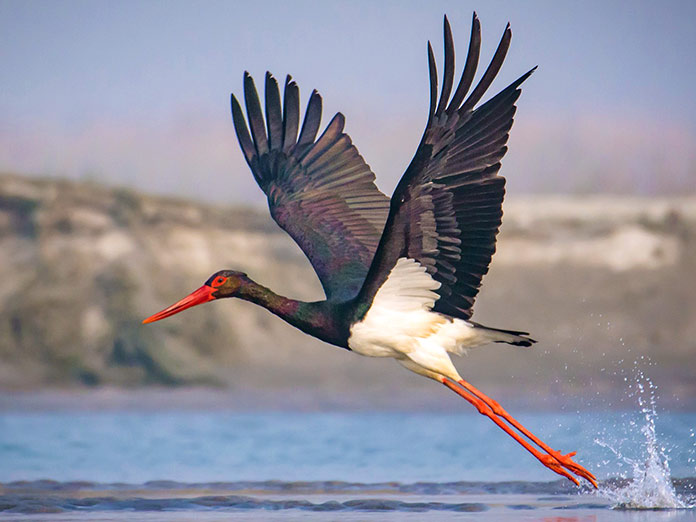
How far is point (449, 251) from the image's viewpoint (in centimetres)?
1055

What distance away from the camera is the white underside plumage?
10797 mm

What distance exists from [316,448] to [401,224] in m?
9.54

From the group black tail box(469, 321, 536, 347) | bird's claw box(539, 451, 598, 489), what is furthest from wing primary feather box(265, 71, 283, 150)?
bird's claw box(539, 451, 598, 489)

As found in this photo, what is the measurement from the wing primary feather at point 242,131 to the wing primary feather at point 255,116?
0.25 ft

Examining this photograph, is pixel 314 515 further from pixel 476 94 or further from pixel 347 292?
pixel 476 94

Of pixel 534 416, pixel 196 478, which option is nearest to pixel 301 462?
pixel 196 478

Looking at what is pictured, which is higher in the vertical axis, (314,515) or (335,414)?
(335,414)

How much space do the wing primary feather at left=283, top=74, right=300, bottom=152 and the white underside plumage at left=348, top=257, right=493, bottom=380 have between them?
269cm

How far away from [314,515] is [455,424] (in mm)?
13207

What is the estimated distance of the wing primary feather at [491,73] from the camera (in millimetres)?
9602

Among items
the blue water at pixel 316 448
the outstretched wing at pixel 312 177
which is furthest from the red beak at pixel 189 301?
the blue water at pixel 316 448

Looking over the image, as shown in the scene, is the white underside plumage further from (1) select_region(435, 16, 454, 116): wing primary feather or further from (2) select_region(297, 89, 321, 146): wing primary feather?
(2) select_region(297, 89, 321, 146): wing primary feather

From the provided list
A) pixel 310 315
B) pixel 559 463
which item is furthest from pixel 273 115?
pixel 559 463

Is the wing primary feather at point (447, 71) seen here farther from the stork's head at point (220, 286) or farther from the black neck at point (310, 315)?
the stork's head at point (220, 286)
